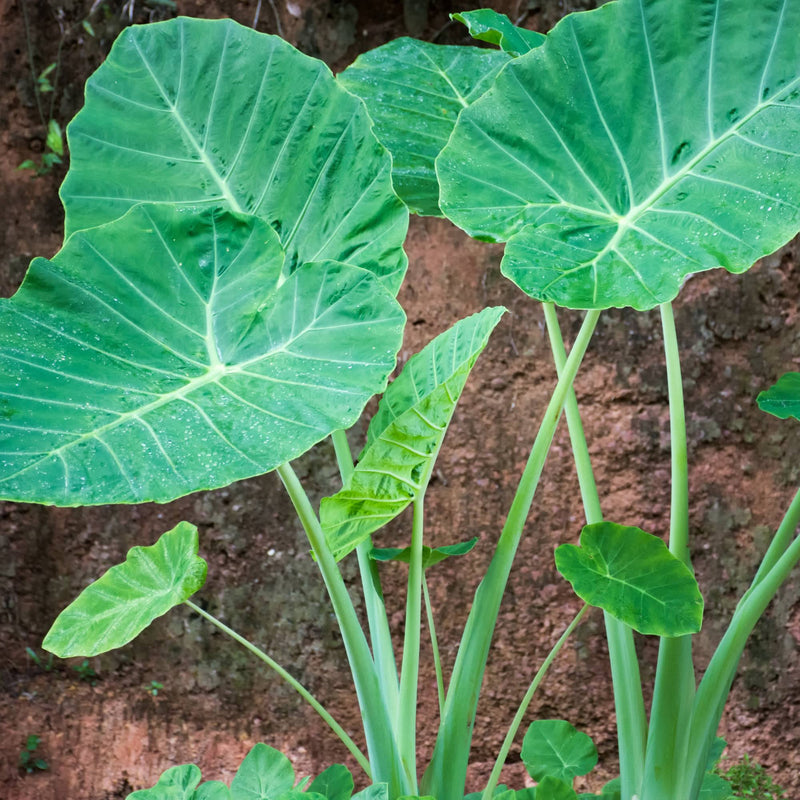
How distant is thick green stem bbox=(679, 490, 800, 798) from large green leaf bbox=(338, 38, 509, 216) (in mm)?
770

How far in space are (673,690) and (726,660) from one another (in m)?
0.09

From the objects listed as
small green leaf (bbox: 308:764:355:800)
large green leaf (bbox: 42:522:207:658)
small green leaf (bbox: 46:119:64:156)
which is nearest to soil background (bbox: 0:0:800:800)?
small green leaf (bbox: 46:119:64:156)

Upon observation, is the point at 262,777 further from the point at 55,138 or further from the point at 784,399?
the point at 55,138

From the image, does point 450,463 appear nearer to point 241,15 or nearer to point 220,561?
point 220,561

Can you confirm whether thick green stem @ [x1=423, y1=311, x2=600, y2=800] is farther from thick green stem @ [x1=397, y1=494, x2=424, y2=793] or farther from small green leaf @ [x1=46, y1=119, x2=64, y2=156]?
small green leaf @ [x1=46, y1=119, x2=64, y2=156]

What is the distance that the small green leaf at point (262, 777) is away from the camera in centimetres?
122

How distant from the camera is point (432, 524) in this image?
76.9 inches

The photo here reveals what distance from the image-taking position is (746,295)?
6.15 feet

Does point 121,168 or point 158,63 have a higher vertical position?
point 158,63

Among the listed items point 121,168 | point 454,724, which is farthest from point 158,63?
point 454,724

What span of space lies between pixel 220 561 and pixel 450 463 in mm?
658

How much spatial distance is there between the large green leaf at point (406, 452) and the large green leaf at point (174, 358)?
3.6 inches

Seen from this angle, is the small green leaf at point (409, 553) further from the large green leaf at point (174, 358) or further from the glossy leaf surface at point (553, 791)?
the large green leaf at point (174, 358)

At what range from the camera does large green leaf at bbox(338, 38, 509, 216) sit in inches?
50.5
